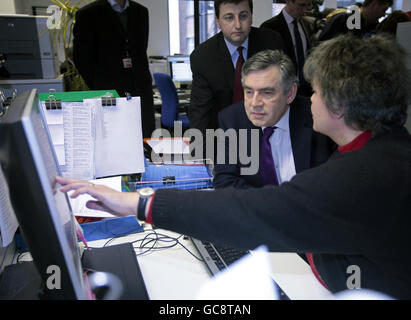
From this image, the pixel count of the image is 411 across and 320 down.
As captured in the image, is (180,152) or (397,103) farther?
(180,152)

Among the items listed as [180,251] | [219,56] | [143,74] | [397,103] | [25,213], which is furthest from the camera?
[143,74]

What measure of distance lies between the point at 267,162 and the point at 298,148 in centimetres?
15

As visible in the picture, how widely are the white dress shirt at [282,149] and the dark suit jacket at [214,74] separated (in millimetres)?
557

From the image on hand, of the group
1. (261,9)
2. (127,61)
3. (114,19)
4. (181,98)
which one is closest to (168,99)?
(181,98)

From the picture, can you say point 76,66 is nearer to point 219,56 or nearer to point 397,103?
point 219,56

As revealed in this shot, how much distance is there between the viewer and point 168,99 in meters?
3.82

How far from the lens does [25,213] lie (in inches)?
22.6

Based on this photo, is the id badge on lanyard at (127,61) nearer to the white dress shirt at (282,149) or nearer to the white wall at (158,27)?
the white dress shirt at (282,149)

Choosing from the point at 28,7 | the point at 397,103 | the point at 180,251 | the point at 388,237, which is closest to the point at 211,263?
the point at 180,251

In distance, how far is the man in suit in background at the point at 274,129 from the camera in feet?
5.08

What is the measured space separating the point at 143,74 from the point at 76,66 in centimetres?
53

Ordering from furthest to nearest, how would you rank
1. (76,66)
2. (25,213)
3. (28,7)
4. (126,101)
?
(28,7), (76,66), (126,101), (25,213)

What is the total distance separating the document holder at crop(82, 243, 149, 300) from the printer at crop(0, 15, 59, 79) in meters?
2.34

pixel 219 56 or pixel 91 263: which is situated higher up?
pixel 219 56
